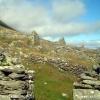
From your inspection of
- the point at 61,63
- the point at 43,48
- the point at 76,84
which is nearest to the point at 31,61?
the point at 61,63

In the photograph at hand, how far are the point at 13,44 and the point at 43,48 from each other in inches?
451

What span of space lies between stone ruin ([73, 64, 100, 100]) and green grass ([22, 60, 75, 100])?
14.1m

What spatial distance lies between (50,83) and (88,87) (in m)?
27.0

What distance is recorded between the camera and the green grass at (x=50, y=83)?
→ 56.5m

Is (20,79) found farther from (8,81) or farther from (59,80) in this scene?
(59,80)

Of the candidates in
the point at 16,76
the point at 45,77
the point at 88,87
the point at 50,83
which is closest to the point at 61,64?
the point at 45,77

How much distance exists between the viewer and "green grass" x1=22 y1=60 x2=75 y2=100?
56.5m

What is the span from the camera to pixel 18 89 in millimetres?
33125

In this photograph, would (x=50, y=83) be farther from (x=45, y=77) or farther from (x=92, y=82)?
(x=92, y=82)

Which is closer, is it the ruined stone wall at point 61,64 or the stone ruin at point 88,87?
the stone ruin at point 88,87

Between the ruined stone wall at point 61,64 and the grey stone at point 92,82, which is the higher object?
the ruined stone wall at point 61,64

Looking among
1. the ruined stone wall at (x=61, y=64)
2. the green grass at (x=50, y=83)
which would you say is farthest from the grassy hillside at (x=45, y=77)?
the ruined stone wall at (x=61, y=64)

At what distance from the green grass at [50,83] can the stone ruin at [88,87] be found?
14068 mm

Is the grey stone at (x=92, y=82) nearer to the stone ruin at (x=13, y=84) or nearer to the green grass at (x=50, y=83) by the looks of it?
the stone ruin at (x=13, y=84)
